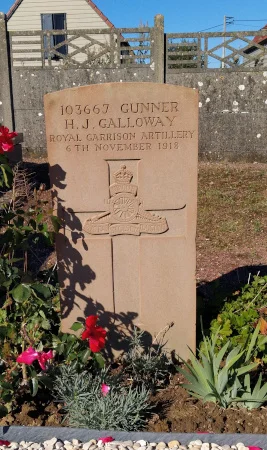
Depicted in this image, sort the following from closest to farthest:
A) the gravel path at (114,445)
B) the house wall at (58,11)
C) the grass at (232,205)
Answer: the gravel path at (114,445) < the grass at (232,205) < the house wall at (58,11)

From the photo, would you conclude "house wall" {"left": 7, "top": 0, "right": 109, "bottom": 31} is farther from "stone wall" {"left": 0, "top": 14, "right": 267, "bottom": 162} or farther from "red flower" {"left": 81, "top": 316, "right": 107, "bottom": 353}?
"red flower" {"left": 81, "top": 316, "right": 107, "bottom": 353}

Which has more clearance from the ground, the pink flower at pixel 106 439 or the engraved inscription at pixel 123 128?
the engraved inscription at pixel 123 128

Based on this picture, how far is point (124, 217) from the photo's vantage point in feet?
10.3

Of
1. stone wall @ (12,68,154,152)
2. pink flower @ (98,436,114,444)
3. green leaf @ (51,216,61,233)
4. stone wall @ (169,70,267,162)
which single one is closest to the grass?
stone wall @ (169,70,267,162)

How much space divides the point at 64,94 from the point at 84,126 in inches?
8.6

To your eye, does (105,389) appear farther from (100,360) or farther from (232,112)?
(232,112)

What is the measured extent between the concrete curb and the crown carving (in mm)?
1417

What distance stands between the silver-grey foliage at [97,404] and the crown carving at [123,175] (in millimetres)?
1137

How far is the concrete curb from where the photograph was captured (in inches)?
96.2

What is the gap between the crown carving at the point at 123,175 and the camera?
9.93 feet

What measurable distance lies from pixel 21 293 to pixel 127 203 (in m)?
0.87

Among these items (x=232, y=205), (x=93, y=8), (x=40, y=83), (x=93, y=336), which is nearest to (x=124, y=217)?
(x=93, y=336)

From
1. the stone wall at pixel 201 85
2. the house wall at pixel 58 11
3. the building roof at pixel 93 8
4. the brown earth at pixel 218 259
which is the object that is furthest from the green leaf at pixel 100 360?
the building roof at pixel 93 8

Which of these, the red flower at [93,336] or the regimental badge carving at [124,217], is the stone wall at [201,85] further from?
the red flower at [93,336]
